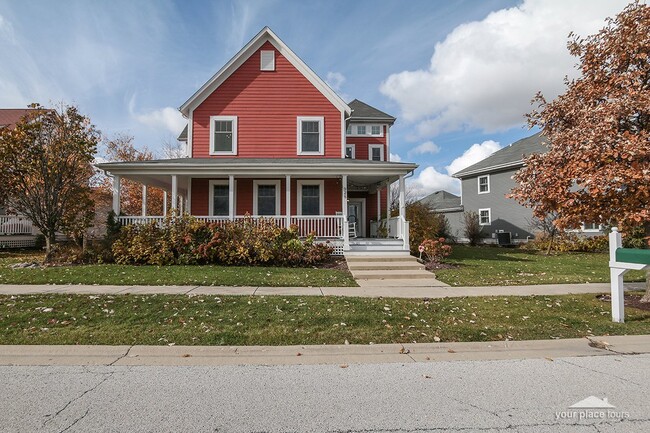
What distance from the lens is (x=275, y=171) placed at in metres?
13.3

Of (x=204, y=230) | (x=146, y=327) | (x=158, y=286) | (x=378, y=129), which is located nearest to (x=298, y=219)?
(x=204, y=230)

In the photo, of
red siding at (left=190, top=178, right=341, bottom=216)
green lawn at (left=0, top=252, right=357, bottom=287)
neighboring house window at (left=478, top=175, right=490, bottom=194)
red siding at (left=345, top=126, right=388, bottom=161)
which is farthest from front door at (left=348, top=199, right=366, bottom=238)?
neighboring house window at (left=478, top=175, right=490, bottom=194)

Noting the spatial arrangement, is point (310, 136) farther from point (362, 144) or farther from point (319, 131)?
point (362, 144)

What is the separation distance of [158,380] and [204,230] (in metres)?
8.82

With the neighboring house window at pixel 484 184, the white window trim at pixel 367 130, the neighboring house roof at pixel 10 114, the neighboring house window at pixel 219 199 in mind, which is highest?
the neighboring house roof at pixel 10 114

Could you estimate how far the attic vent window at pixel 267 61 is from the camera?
16125 millimetres

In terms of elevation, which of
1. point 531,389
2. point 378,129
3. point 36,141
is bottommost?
point 531,389

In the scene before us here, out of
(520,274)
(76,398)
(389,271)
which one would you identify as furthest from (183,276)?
(520,274)

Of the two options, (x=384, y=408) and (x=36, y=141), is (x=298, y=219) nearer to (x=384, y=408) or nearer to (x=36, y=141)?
(x=36, y=141)

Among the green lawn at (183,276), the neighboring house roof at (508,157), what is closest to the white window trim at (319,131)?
the green lawn at (183,276)

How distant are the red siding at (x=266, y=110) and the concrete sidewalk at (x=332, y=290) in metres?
9.00

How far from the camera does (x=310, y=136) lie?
1611 cm

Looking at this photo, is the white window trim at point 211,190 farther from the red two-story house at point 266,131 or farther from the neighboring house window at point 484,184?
the neighboring house window at point 484,184

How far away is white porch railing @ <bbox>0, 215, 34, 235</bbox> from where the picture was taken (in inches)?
747
